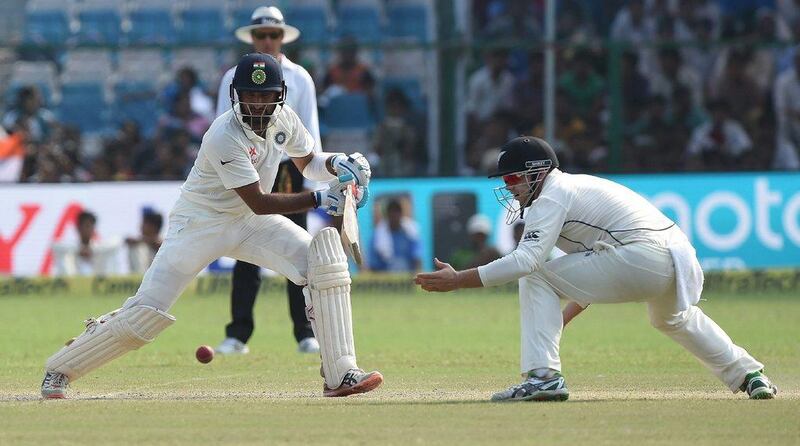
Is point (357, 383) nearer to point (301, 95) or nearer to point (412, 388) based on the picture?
point (412, 388)

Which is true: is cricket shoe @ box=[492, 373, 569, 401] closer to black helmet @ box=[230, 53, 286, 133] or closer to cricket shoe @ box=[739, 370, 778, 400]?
→ cricket shoe @ box=[739, 370, 778, 400]

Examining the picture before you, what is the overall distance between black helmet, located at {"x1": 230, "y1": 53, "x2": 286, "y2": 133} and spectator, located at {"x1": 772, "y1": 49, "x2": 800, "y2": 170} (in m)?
11.3

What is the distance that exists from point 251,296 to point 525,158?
3323 millimetres

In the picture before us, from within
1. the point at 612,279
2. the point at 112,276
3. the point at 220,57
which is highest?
the point at 220,57

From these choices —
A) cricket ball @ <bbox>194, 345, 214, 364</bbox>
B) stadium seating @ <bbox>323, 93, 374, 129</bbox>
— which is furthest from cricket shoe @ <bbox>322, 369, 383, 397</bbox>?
stadium seating @ <bbox>323, 93, 374, 129</bbox>

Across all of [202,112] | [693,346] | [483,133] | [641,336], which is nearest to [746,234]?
[483,133]

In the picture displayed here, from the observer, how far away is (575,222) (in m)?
6.93

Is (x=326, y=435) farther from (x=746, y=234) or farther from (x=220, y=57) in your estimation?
(x=220, y=57)

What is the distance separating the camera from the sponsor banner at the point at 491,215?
15305 mm

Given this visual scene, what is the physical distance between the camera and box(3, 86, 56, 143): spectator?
17516 mm

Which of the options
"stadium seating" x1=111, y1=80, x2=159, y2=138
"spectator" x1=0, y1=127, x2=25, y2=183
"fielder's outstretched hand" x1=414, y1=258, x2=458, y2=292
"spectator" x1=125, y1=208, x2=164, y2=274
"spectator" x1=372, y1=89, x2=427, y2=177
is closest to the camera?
"fielder's outstretched hand" x1=414, y1=258, x2=458, y2=292

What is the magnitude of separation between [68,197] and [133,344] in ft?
28.1

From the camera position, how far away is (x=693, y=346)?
7004 millimetres

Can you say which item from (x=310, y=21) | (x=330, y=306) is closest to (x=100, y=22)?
(x=310, y=21)
